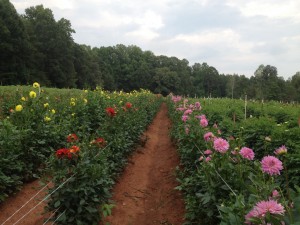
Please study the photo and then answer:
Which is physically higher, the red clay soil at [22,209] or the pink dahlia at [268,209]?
the pink dahlia at [268,209]

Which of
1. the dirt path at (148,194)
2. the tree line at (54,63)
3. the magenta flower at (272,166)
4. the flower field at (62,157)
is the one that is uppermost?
the tree line at (54,63)

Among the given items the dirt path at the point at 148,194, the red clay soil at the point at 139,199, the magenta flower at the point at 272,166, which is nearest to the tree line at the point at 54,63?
the dirt path at the point at 148,194

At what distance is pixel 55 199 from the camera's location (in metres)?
3.85

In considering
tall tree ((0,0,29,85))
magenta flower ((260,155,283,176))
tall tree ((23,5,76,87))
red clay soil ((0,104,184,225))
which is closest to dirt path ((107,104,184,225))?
red clay soil ((0,104,184,225))

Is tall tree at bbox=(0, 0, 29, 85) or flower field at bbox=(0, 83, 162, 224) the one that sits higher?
tall tree at bbox=(0, 0, 29, 85)

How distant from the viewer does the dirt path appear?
16.9 feet

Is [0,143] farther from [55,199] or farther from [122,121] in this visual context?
[122,121]

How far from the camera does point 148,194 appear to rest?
20.9 ft

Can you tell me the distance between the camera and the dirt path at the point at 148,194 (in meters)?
5.15

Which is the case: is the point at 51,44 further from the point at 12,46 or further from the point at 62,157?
the point at 62,157

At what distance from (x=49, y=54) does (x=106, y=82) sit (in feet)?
83.5

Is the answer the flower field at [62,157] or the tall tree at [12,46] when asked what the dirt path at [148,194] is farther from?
the tall tree at [12,46]

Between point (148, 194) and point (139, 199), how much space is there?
1.14ft

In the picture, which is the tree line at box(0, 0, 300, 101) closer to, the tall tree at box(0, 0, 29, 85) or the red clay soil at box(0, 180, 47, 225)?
the tall tree at box(0, 0, 29, 85)
